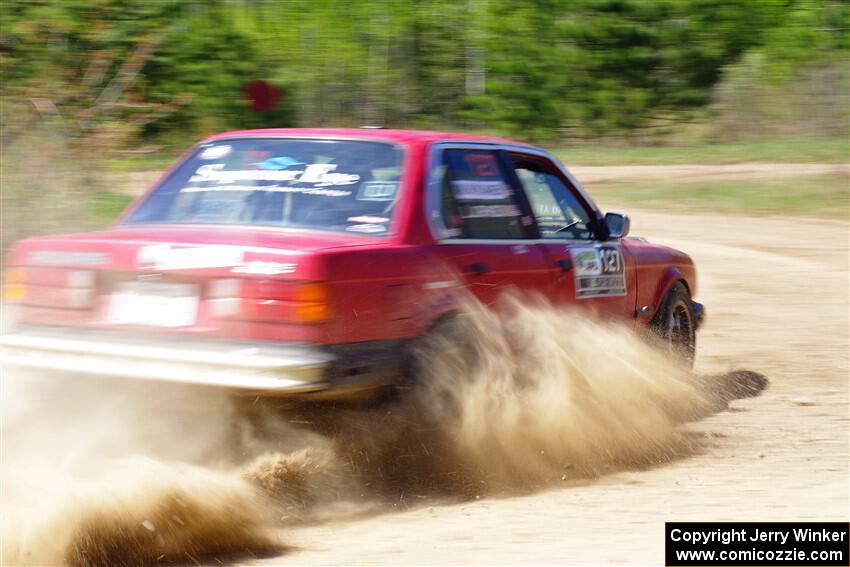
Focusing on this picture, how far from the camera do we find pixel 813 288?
12.2 metres

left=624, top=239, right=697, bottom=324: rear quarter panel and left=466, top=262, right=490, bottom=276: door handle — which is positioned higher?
left=466, top=262, right=490, bottom=276: door handle

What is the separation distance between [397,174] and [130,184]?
8.17 metres

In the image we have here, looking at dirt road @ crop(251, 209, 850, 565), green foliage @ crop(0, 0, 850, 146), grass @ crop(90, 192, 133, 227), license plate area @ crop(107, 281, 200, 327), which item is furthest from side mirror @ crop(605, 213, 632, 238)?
green foliage @ crop(0, 0, 850, 146)

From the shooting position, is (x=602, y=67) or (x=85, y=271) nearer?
(x=85, y=271)

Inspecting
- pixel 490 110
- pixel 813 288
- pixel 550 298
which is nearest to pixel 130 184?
pixel 813 288

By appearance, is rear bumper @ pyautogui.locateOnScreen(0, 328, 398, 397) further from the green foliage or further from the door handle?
the green foliage

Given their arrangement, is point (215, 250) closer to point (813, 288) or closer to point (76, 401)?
point (76, 401)

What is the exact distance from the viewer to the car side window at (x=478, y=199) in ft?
19.1

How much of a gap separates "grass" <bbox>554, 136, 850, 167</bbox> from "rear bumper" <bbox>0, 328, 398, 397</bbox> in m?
18.8

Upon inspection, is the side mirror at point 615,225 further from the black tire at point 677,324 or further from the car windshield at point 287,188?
the car windshield at point 287,188

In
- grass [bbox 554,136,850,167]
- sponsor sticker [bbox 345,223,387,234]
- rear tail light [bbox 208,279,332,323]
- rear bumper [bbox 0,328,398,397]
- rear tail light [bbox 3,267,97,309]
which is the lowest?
grass [bbox 554,136,850,167]

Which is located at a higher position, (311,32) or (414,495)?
(414,495)

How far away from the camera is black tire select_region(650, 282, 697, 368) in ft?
25.0

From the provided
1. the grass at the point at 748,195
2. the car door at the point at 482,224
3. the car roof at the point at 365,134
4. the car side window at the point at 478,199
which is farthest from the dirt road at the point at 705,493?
the grass at the point at 748,195
